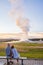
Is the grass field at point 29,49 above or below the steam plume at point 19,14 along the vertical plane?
below

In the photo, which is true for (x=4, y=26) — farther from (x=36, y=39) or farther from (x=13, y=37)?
(x=36, y=39)

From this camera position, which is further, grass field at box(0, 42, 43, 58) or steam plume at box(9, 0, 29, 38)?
steam plume at box(9, 0, 29, 38)

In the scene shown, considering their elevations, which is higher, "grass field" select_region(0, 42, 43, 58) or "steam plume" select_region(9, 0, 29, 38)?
"steam plume" select_region(9, 0, 29, 38)

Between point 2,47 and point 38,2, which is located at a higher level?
point 38,2

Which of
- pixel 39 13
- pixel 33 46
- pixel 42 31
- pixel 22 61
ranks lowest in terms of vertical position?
pixel 22 61

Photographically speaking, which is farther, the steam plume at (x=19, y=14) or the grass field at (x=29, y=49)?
the steam plume at (x=19, y=14)

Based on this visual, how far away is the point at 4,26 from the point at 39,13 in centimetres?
114

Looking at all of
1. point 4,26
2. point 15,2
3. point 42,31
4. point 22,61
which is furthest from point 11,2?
point 22,61

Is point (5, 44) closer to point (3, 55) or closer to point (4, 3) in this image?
point (3, 55)

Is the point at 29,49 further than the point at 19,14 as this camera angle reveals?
No

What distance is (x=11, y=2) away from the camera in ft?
23.1

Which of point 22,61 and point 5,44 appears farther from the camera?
point 5,44

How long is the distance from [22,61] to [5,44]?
2016 millimetres

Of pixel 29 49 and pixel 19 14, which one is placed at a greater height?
pixel 19 14
